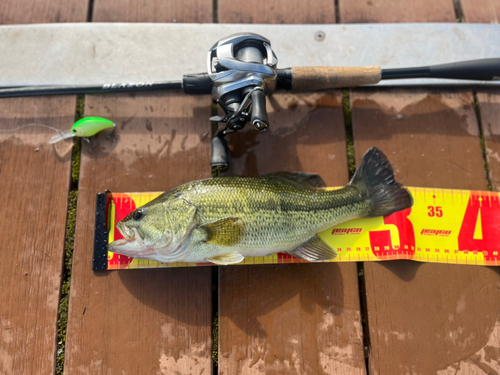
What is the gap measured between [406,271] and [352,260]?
1.46ft

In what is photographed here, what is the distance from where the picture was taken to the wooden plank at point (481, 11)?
9.48 feet

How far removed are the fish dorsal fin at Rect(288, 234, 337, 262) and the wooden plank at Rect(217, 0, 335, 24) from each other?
200 centimetres

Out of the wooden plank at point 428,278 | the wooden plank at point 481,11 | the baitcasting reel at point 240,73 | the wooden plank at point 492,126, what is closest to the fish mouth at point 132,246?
the baitcasting reel at point 240,73

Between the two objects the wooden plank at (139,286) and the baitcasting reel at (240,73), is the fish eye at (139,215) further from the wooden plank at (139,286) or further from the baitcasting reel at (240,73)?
the baitcasting reel at (240,73)

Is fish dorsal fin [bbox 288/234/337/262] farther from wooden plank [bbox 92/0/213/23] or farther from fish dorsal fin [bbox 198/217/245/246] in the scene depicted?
wooden plank [bbox 92/0/213/23]

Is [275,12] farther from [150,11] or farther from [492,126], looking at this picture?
[492,126]

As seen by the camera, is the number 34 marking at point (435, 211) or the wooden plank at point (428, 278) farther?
the number 34 marking at point (435, 211)

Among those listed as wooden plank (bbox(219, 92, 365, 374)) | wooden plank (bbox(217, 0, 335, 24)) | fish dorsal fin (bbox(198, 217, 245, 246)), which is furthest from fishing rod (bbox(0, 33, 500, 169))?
wooden plank (bbox(217, 0, 335, 24))

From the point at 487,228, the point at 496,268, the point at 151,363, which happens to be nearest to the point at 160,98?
the point at 151,363

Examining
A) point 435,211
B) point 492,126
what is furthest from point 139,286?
point 492,126

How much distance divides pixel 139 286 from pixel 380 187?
193 centimetres

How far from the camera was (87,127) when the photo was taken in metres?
2.41

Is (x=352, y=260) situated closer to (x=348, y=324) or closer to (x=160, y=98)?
(x=348, y=324)

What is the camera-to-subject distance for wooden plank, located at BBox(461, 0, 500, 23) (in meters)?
2.89
